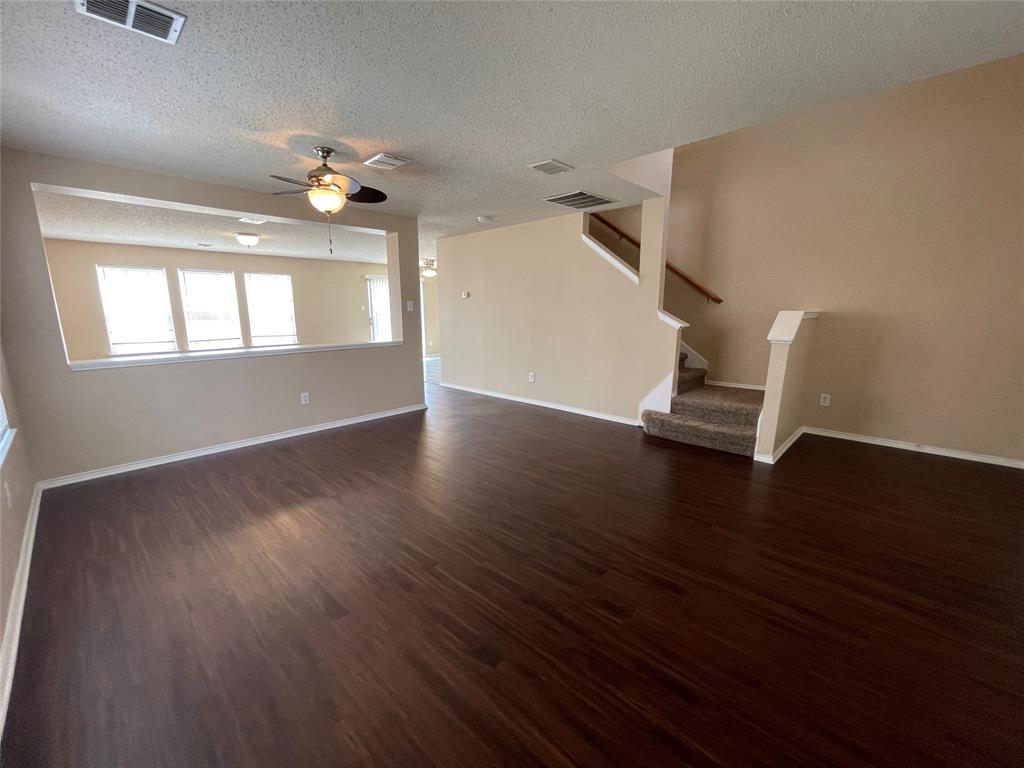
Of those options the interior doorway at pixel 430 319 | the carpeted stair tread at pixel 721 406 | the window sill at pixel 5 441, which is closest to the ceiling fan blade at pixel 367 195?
the window sill at pixel 5 441

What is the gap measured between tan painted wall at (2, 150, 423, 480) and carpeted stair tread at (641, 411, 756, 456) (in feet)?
11.0

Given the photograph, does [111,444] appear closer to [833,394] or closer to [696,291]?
[696,291]

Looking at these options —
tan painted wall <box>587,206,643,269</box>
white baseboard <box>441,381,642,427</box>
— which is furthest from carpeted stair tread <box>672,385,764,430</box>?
tan painted wall <box>587,206,643,269</box>

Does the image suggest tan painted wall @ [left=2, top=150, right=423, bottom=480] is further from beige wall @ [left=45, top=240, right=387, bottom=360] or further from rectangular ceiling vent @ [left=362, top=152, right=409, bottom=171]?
beige wall @ [left=45, top=240, right=387, bottom=360]

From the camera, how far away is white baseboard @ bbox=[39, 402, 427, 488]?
313cm

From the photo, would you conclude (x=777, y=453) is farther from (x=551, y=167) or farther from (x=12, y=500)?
(x=12, y=500)

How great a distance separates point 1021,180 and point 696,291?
2.62 m

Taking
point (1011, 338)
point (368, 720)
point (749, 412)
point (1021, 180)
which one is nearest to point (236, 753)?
point (368, 720)

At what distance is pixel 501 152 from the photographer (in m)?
2.88

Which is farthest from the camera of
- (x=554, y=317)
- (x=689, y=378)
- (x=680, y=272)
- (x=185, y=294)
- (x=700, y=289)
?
(x=185, y=294)

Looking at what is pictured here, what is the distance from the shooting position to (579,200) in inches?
164

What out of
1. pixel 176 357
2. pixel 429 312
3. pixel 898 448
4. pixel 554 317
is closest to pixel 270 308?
pixel 429 312

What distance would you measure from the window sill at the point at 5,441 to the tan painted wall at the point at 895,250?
20.2ft

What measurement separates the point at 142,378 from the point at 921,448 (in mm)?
7126
